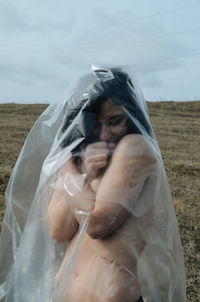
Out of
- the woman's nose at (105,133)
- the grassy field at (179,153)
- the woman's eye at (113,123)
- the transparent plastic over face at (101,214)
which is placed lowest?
the grassy field at (179,153)

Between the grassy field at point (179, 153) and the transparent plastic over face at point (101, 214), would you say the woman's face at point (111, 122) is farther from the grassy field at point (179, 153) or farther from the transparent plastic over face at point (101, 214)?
the grassy field at point (179, 153)

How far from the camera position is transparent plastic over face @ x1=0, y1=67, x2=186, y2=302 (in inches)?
51.3

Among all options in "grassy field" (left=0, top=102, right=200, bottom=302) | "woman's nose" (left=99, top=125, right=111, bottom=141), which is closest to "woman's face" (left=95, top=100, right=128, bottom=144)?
"woman's nose" (left=99, top=125, right=111, bottom=141)

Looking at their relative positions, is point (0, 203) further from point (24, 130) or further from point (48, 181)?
point (24, 130)

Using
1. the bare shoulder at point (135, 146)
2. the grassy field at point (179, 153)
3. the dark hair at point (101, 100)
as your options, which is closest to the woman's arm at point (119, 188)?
the bare shoulder at point (135, 146)

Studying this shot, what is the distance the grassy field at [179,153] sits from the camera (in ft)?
11.1

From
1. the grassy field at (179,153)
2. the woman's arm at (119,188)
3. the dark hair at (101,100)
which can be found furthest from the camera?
the grassy field at (179,153)

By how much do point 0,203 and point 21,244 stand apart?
8.30 ft

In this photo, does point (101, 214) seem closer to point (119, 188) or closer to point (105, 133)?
point (119, 188)

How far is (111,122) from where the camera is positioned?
1.36 meters

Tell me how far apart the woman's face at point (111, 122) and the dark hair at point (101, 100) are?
0.02 m

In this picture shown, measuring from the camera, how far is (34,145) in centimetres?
171

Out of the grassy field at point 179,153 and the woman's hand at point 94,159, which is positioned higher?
the woman's hand at point 94,159

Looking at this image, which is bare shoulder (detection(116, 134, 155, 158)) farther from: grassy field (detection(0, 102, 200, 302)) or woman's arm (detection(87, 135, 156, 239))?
grassy field (detection(0, 102, 200, 302))
